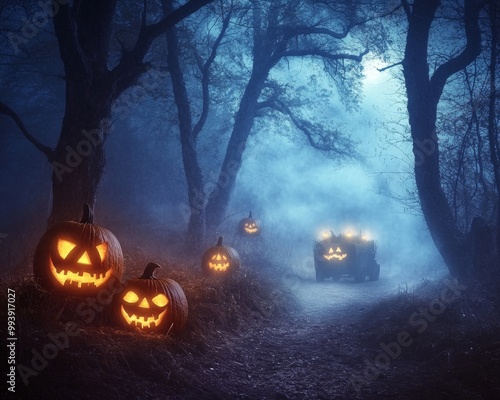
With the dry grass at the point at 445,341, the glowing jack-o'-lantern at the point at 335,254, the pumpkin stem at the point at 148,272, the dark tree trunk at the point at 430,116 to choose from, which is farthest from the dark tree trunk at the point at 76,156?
the glowing jack-o'-lantern at the point at 335,254

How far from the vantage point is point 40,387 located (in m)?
3.12

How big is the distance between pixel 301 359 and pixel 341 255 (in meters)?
9.00

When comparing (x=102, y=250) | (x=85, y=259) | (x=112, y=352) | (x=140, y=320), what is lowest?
(x=112, y=352)

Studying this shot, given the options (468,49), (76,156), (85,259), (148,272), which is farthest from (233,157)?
(85,259)

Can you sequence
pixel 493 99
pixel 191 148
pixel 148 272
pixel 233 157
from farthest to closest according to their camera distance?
pixel 233 157 → pixel 191 148 → pixel 493 99 → pixel 148 272

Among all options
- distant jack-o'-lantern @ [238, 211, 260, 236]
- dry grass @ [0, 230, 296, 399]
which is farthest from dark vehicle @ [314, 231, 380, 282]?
dry grass @ [0, 230, 296, 399]

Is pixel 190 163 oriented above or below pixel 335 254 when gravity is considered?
above

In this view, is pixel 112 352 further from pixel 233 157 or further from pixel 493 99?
pixel 233 157

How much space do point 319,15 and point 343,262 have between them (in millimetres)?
9747

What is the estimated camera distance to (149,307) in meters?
5.31

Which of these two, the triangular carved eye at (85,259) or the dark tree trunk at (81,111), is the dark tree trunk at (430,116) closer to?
the dark tree trunk at (81,111)

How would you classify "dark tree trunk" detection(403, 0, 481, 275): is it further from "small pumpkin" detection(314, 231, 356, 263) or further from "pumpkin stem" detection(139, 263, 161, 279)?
"pumpkin stem" detection(139, 263, 161, 279)

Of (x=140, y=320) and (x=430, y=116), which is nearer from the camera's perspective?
(x=140, y=320)

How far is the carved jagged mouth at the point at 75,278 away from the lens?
16.4ft
